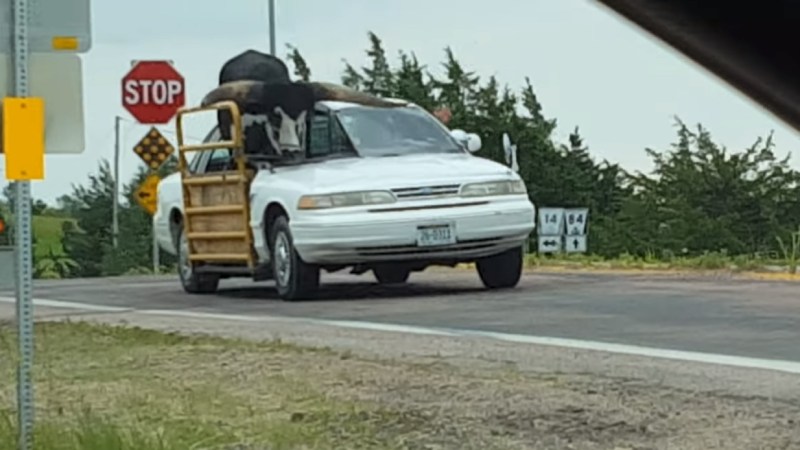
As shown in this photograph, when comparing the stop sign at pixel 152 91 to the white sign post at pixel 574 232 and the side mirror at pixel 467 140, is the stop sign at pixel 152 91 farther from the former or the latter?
the side mirror at pixel 467 140

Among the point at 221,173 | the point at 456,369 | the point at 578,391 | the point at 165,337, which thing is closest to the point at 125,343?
the point at 165,337

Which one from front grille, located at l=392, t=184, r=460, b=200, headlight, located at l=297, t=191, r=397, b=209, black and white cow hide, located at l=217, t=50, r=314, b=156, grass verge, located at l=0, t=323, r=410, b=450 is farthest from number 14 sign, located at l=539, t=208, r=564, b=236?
grass verge, located at l=0, t=323, r=410, b=450

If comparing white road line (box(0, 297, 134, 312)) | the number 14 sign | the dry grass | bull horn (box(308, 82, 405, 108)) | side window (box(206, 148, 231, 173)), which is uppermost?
bull horn (box(308, 82, 405, 108))

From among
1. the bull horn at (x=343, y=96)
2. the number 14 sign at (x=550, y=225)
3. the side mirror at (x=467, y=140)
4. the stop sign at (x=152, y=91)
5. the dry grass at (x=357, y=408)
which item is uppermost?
the stop sign at (x=152, y=91)

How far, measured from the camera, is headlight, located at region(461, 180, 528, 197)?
11492mm

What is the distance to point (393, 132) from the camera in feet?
40.3

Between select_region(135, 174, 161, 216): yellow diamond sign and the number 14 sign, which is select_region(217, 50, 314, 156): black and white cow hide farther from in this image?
select_region(135, 174, 161, 216): yellow diamond sign

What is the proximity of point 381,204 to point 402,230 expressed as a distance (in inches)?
9.0

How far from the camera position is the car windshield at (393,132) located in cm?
1207

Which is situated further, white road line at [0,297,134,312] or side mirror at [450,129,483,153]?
side mirror at [450,129,483,153]

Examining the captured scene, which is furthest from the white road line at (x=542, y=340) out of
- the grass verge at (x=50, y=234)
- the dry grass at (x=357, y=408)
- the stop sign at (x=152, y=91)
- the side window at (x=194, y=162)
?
the grass verge at (x=50, y=234)

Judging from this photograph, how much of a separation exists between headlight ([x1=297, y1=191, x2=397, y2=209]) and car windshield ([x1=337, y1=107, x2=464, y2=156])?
0.70 metres

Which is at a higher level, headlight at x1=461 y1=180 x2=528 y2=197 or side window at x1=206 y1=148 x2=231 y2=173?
side window at x1=206 y1=148 x2=231 y2=173

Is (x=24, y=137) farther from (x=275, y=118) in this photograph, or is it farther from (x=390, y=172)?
(x=275, y=118)
